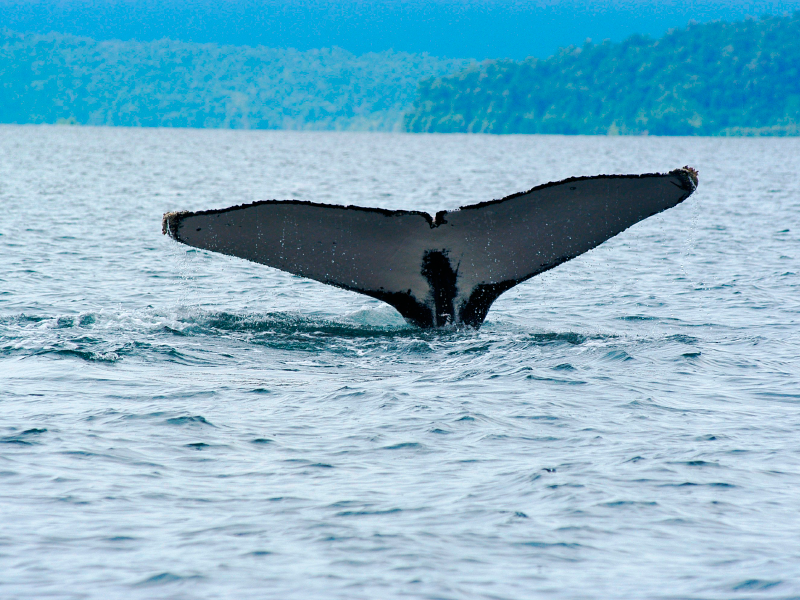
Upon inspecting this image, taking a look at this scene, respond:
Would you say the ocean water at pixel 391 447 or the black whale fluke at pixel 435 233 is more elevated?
the black whale fluke at pixel 435 233

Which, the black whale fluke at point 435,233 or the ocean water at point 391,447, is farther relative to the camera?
the black whale fluke at point 435,233

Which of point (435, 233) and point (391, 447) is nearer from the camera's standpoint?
point (391, 447)

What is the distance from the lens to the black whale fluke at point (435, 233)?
314 inches

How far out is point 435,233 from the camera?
8.48 m

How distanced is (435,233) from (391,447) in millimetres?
2099

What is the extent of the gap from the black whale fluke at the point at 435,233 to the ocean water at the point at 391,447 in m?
1.02

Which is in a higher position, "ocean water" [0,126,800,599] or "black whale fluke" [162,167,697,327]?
"black whale fluke" [162,167,697,327]

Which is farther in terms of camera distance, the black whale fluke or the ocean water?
the black whale fluke

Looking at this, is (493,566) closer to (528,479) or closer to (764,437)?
(528,479)

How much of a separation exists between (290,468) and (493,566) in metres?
1.93

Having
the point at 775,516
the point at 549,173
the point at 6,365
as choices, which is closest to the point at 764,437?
the point at 775,516

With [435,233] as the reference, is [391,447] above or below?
below

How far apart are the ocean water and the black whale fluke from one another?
1024 millimetres

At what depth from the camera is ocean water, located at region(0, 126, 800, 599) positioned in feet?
16.9
